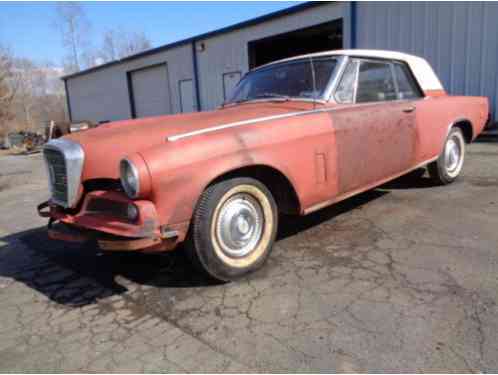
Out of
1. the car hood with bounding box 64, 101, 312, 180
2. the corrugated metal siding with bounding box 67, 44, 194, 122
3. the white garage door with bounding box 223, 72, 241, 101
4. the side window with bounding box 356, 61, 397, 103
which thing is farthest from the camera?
the corrugated metal siding with bounding box 67, 44, 194, 122

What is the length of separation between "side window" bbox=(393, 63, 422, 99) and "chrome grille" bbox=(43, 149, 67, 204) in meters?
3.52

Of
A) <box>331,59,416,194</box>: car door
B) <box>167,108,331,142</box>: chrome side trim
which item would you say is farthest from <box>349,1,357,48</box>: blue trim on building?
<box>167,108,331,142</box>: chrome side trim

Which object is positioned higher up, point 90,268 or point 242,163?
point 242,163

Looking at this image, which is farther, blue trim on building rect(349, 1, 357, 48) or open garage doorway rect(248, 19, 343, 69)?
open garage doorway rect(248, 19, 343, 69)

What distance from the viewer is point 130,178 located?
2.36m

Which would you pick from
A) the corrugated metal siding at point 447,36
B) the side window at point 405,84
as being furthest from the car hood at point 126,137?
the corrugated metal siding at point 447,36

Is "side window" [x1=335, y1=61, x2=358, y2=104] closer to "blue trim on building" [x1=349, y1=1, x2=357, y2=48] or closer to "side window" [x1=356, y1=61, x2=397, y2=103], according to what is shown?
"side window" [x1=356, y1=61, x2=397, y2=103]

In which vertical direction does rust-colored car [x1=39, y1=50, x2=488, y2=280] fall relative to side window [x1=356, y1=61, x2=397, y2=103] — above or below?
below

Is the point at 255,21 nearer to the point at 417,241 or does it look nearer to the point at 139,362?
the point at 417,241

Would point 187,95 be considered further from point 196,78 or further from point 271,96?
point 271,96

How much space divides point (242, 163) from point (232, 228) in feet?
1.57

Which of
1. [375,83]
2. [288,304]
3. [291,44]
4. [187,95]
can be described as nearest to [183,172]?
[288,304]

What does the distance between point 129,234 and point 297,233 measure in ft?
6.16

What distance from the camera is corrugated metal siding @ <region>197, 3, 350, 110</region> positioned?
10945 mm
